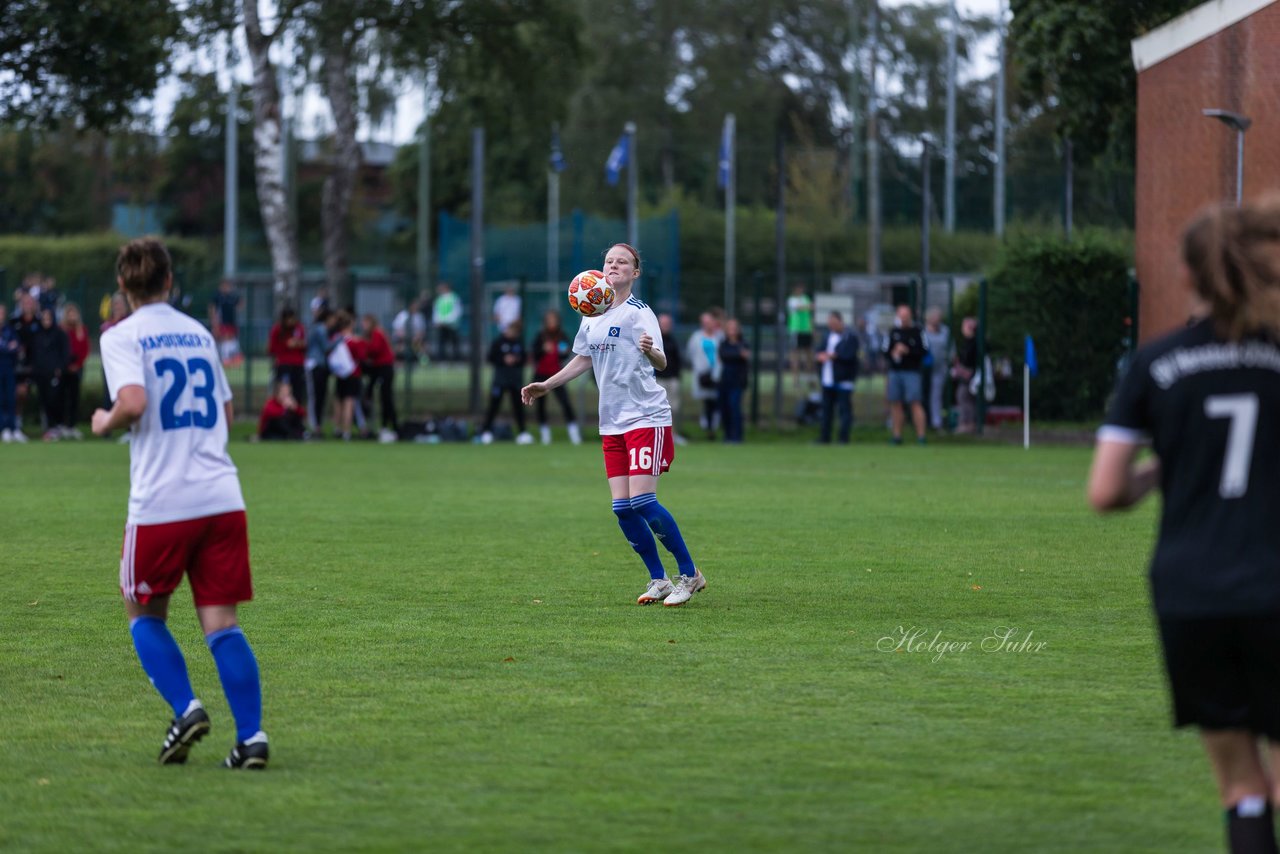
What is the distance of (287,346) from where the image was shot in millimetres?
27422

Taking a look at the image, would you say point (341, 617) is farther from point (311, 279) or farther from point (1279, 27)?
point (311, 279)

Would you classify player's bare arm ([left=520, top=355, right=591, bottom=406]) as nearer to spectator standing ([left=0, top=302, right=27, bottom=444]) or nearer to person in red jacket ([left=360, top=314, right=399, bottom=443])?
person in red jacket ([left=360, top=314, right=399, bottom=443])

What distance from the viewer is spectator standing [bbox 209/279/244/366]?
32.2 meters

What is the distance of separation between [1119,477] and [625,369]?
603 cm

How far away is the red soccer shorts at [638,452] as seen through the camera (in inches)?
400

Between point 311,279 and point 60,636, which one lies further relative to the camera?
point 311,279

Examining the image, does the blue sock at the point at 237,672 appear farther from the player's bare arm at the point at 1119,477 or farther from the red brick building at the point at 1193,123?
the red brick building at the point at 1193,123

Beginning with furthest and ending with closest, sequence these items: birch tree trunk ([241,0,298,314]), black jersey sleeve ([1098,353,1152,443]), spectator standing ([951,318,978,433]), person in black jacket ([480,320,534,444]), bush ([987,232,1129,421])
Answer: birch tree trunk ([241,0,298,314]) < bush ([987,232,1129,421]) < spectator standing ([951,318,978,433]) < person in black jacket ([480,320,534,444]) < black jersey sleeve ([1098,353,1152,443])

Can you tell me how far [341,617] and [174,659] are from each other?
3.53 metres

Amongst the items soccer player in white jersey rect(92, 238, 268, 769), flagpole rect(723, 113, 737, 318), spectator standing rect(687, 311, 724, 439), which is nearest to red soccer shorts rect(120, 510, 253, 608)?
soccer player in white jersey rect(92, 238, 268, 769)

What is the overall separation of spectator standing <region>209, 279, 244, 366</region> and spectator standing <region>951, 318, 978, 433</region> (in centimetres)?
1306

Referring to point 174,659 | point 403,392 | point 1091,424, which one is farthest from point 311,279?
point 174,659

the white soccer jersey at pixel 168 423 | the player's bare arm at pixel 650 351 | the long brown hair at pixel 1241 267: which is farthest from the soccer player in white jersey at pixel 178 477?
the player's bare arm at pixel 650 351

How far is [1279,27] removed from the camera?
2355 cm
